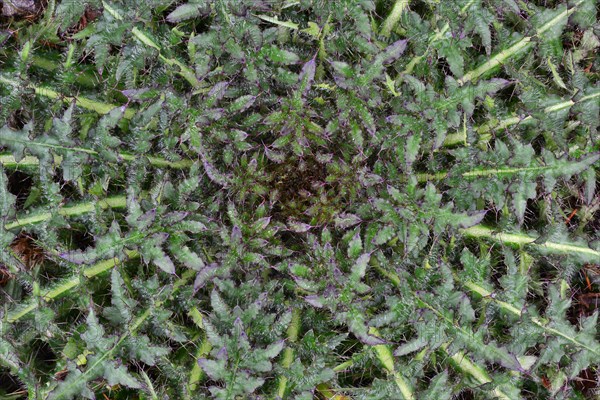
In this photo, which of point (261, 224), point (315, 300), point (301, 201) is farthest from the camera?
point (301, 201)

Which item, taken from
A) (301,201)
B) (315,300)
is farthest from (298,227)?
(315,300)

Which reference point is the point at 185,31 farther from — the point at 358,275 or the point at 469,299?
the point at 469,299

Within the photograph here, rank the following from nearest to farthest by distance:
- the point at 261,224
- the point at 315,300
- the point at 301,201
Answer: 1. the point at 315,300
2. the point at 261,224
3. the point at 301,201

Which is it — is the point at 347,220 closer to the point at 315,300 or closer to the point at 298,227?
the point at 298,227

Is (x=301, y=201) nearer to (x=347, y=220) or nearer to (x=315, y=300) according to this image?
(x=347, y=220)

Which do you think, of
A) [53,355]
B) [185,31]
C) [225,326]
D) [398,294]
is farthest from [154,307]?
[185,31]

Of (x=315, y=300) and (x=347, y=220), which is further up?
(x=347, y=220)

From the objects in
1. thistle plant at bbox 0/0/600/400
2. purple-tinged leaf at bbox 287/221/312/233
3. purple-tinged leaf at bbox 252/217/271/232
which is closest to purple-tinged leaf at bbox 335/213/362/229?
thistle plant at bbox 0/0/600/400

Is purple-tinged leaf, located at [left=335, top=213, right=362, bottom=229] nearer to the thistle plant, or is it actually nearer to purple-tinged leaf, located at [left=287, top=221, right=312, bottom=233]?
the thistle plant

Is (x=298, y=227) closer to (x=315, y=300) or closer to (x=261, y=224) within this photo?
(x=261, y=224)

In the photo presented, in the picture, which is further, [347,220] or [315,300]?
[347,220]
